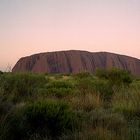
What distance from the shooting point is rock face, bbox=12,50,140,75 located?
77250mm

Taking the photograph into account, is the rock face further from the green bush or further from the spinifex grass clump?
the green bush

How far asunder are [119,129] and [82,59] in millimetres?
73597

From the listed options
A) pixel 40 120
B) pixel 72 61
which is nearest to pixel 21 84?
pixel 40 120

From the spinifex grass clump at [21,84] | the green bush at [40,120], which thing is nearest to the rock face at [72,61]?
the spinifex grass clump at [21,84]

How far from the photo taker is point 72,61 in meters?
78.9

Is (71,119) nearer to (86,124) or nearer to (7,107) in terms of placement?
(86,124)

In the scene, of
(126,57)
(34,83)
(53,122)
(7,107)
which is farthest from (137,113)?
(126,57)

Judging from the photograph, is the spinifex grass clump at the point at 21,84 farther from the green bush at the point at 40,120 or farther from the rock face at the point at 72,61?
the rock face at the point at 72,61

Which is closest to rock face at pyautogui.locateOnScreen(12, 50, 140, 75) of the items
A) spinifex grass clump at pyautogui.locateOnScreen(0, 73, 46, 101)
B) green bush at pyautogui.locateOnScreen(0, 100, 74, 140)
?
spinifex grass clump at pyautogui.locateOnScreen(0, 73, 46, 101)

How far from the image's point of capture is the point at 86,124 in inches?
284

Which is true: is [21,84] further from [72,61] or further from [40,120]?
[72,61]

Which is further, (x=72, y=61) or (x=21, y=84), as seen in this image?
(x=72, y=61)

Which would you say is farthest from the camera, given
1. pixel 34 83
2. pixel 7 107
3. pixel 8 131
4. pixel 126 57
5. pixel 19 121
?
pixel 126 57

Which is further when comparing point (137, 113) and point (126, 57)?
point (126, 57)
